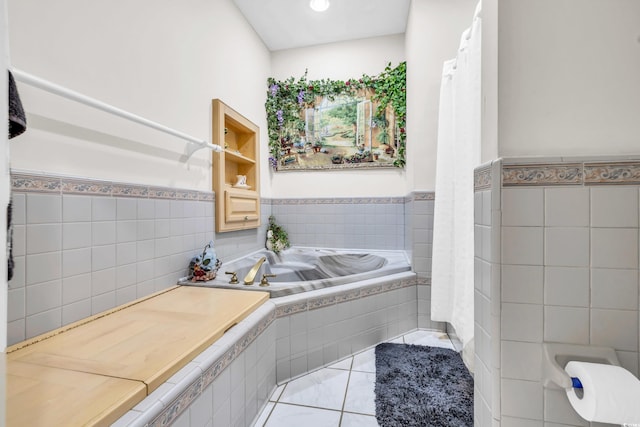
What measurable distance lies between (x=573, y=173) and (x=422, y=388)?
1163 millimetres

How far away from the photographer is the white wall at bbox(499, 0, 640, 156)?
680 mm

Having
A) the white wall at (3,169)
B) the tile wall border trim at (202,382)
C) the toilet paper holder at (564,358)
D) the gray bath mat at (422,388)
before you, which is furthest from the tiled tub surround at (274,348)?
the toilet paper holder at (564,358)

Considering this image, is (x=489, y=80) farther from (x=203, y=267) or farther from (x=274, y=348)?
(x=203, y=267)

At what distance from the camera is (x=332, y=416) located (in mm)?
1176

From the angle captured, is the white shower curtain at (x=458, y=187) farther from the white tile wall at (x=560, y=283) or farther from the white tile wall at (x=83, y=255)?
the white tile wall at (x=83, y=255)

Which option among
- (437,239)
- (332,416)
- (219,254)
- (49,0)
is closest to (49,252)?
(49,0)

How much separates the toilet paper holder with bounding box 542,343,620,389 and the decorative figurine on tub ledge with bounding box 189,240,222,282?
5.11ft

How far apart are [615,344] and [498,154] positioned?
54 centimetres

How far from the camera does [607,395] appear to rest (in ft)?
1.81

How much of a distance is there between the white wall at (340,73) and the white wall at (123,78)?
83cm

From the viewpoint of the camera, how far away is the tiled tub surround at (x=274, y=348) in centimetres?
74

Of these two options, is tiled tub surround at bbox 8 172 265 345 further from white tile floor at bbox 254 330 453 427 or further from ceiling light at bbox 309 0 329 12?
ceiling light at bbox 309 0 329 12

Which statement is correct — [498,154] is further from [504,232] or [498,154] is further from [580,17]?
[580,17]

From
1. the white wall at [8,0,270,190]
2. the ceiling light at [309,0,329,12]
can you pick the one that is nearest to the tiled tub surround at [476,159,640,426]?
the white wall at [8,0,270,190]
